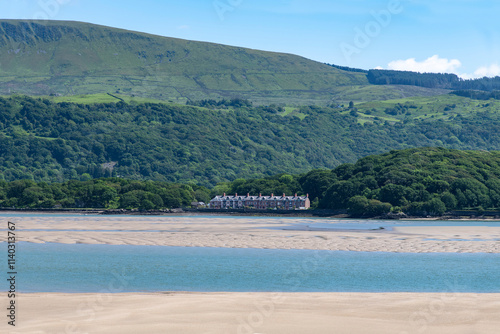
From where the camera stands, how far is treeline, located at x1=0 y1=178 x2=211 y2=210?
157m

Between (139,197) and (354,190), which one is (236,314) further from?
(139,197)

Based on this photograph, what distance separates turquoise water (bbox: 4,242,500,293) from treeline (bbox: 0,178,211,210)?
351ft

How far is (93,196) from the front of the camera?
168 m

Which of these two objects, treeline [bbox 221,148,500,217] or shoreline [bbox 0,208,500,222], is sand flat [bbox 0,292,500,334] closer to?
shoreline [bbox 0,208,500,222]

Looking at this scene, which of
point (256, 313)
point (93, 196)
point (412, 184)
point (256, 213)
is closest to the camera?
point (256, 313)

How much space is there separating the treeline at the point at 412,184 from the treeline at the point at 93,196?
121 ft

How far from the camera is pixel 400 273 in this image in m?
37.2

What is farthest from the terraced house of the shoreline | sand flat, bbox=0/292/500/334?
sand flat, bbox=0/292/500/334

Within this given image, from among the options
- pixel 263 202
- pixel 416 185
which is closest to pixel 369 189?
pixel 416 185

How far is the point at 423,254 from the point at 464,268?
9.04 m

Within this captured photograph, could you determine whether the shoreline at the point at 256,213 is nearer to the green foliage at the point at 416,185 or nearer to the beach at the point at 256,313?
the green foliage at the point at 416,185

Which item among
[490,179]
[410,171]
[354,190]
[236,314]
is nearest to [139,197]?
[354,190]

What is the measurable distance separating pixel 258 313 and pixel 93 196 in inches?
5880

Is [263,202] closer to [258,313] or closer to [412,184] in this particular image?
[412,184]
